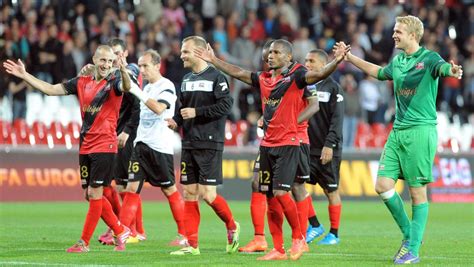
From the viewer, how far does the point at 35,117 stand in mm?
24812

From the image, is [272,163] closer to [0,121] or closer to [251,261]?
[251,261]

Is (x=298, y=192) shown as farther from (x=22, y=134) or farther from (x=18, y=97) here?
(x=18, y=97)

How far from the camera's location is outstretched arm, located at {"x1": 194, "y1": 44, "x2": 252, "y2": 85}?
41.9 feet

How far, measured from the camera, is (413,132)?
1227cm

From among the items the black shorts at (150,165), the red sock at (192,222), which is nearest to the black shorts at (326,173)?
the black shorts at (150,165)

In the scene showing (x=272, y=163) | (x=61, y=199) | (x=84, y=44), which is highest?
(x=84, y=44)

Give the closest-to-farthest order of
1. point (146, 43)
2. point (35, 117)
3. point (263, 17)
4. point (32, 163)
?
point (32, 163)
point (35, 117)
point (146, 43)
point (263, 17)

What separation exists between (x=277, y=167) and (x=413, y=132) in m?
1.60

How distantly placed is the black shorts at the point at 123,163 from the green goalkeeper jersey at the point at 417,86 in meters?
4.65

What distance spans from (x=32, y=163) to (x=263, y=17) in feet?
29.9

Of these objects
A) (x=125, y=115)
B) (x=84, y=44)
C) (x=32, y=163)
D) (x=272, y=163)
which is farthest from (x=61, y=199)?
(x=272, y=163)

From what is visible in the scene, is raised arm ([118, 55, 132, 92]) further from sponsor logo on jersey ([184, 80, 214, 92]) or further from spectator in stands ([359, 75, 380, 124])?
spectator in stands ([359, 75, 380, 124])

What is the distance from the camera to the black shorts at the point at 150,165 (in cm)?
1487

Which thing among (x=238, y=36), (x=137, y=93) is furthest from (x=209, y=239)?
(x=238, y=36)
